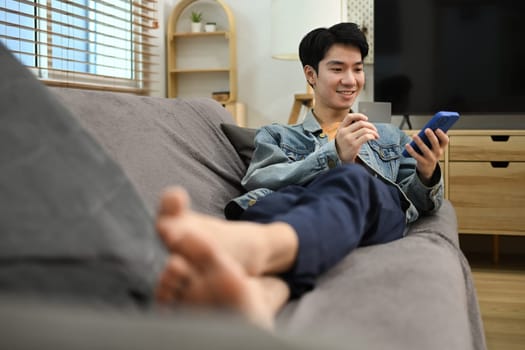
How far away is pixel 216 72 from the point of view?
4.04 metres

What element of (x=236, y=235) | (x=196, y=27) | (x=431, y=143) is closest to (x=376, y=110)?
(x=431, y=143)

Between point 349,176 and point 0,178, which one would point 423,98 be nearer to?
point 349,176

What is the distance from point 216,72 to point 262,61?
0.31 metres

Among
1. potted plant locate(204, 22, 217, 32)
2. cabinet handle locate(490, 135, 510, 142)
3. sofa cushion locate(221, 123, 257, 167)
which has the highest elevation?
potted plant locate(204, 22, 217, 32)

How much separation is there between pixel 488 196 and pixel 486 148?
240 millimetres

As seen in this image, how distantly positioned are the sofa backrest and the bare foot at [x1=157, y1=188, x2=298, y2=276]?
522 millimetres

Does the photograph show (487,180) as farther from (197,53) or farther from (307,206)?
(307,206)

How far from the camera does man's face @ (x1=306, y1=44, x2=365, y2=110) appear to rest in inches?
78.5

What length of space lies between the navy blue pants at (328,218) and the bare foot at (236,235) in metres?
0.04

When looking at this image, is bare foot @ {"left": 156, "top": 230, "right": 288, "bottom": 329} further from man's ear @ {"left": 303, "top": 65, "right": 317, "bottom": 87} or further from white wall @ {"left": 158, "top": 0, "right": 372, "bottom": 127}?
white wall @ {"left": 158, "top": 0, "right": 372, "bottom": 127}

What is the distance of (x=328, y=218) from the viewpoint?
1036 millimetres

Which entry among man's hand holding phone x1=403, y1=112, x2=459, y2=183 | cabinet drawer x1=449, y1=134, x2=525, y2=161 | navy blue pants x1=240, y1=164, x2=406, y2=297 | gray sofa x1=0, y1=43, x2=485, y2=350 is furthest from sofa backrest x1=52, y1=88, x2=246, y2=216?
cabinet drawer x1=449, y1=134, x2=525, y2=161

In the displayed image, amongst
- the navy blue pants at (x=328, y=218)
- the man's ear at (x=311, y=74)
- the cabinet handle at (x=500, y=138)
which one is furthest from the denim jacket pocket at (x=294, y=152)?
the cabinet handle at (x=500, y=138)

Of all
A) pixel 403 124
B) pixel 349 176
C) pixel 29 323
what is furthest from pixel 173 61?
pixel 29 323
